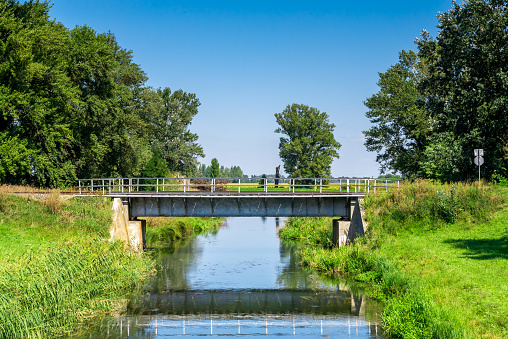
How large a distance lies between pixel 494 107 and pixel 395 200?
11.7 meters

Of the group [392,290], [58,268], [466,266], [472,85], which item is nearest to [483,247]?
[466,266]

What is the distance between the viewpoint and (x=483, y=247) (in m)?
26.5

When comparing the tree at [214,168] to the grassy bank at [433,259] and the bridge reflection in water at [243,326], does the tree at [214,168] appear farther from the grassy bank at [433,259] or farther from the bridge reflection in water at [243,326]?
the bridge reflection in water at [243,326]

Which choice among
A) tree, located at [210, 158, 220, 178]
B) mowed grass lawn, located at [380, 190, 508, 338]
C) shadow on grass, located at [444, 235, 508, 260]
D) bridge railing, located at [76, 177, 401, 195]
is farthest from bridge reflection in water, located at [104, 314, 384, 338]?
tree, located at [210, 158, 220, 178]

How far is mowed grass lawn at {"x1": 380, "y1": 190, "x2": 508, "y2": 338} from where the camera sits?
57.9 feet

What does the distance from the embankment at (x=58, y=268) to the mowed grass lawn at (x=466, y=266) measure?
48.9ft

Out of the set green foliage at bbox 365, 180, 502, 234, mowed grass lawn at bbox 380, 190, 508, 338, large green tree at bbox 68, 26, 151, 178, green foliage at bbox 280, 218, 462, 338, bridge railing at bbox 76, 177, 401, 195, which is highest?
large green tree at bbox 68, 26, 151, 178

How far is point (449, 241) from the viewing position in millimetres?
29500

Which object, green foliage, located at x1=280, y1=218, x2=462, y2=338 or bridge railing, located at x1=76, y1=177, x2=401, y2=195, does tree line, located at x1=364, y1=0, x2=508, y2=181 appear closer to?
bridge railing, located at x1=76, y1=177, x2=401, y2=195

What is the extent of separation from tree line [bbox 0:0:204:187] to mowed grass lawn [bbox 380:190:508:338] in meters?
29.6

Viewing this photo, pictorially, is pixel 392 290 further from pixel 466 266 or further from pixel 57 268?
pixel 57 268

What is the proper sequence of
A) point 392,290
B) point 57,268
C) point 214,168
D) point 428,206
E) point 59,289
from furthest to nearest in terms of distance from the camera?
point 214,168, point 428,206, point 392,290, point 57,268, point 59,289

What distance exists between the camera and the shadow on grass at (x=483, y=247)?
2441 centimetres

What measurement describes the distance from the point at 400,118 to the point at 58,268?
1989 inches
